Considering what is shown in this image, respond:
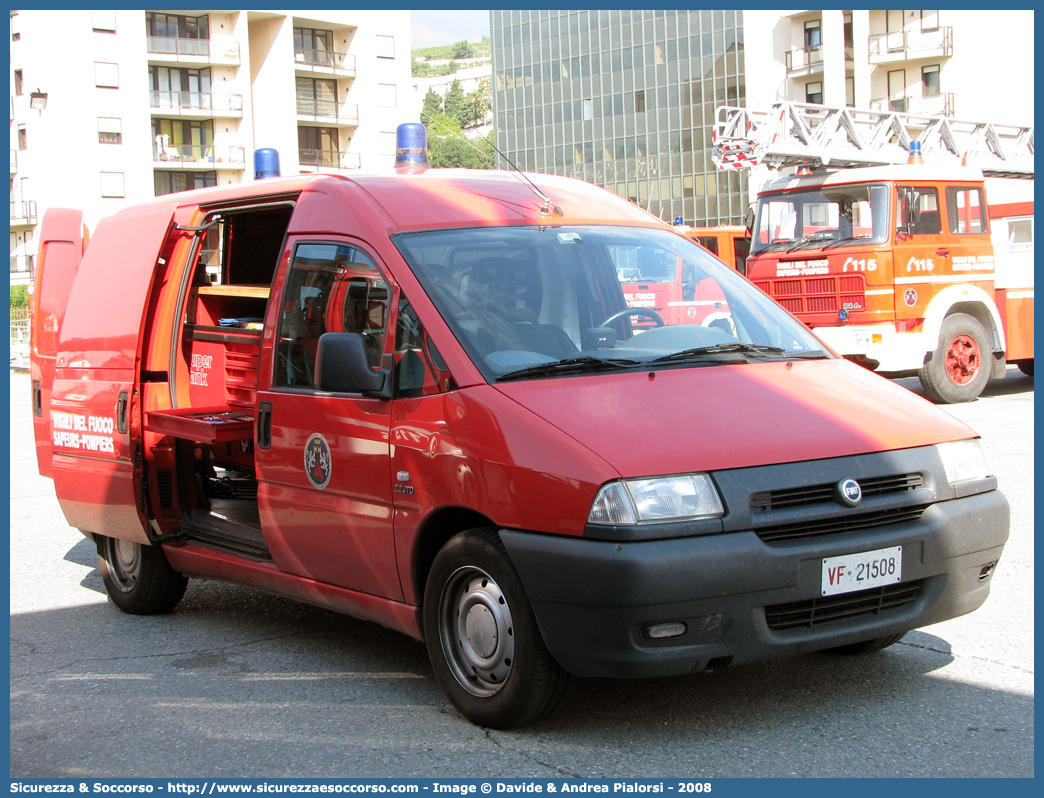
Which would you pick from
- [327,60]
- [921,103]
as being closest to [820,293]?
[921,103]

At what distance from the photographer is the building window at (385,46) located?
2785 inches

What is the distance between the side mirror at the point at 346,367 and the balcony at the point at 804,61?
60.4 metres

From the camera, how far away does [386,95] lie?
70.9 metres

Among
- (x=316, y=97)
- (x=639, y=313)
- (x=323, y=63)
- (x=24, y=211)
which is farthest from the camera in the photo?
(x=316, y=97)

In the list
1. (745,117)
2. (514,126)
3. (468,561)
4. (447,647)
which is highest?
(514,126)

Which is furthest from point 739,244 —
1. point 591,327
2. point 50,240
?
point 591,327

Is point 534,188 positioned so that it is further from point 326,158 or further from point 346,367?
point 326,158

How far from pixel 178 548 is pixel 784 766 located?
3436 millimetres

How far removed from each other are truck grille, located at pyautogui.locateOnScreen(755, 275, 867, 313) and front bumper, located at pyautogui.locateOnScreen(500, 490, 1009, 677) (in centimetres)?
988

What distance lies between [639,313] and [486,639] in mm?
1610

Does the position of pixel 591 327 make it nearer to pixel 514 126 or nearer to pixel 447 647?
pixel 447 647

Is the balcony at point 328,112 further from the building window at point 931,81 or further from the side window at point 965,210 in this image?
the side window at point 965,210

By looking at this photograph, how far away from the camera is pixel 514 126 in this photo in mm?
83125

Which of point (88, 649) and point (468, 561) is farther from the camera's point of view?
point (88, 649)
